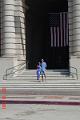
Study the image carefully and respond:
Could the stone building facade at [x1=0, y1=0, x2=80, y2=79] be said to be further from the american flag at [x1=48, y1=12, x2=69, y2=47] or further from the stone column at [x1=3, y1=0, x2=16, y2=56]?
the american flag at [x1=48, y1=12, x2=69, y2=47]

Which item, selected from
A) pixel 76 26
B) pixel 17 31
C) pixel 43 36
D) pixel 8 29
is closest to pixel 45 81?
pixel 76 26

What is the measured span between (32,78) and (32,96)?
6724 mm

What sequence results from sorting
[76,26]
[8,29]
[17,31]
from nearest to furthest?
[76,26] < [8,29] < [17,31]

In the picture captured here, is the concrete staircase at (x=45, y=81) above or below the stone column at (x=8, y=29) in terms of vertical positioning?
below

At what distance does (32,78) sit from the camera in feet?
112

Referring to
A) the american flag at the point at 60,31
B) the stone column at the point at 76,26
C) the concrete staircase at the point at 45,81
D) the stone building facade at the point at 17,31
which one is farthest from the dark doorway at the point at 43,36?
the concrete staircase at the point at 45,81

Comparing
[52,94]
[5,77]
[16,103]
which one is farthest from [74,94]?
[5,77]

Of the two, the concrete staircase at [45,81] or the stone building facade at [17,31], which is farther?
the stone building facade at [17,31]

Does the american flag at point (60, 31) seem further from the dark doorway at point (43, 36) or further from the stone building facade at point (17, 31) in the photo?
the dark doorway at point (43, 36)

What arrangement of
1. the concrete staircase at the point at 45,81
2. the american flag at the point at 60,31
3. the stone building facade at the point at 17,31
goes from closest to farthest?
the concrete staircase at the point at 45,81
the stone building facade at the point at 17,31
the american flag at the point at 60,31

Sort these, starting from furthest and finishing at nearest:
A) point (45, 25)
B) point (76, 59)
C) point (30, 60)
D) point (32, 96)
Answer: point (45, 25) < point (30, 60) < point (76, 59) < point (32, 96)

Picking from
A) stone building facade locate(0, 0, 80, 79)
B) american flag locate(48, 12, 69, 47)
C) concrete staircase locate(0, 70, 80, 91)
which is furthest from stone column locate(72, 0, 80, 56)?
concrete staircase locate(0, 70, 80, 91)

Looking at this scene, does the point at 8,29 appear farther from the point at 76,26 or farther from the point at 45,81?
the point at 45,81

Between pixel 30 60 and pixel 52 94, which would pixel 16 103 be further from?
pixel 30 60
